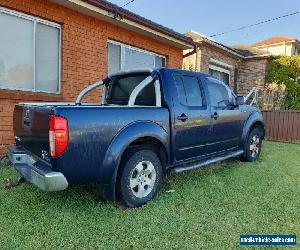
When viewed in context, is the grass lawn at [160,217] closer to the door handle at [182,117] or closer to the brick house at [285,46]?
the door handle at [182,117]

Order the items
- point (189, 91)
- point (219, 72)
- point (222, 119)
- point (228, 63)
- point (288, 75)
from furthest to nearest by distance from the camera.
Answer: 1. point (288, 75)
2. point (228, 63)
3. point (219, 72)
4. point (222, 119)
5. point (189, 91)

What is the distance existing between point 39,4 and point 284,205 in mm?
6035

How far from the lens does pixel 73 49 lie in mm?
7172

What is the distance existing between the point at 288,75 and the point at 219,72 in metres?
4.11

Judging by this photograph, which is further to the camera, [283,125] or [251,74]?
[251,74]

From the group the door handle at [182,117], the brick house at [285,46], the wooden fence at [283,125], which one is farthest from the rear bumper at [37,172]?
the brick house at [285,46]

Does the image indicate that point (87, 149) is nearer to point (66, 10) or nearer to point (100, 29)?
→ point (66, 10)

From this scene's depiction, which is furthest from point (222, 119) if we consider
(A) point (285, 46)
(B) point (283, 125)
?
(A) point (285, 46)

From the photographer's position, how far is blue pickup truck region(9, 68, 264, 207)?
3189 mm

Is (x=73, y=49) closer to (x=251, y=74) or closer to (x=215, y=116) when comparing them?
(x=215, y=116)

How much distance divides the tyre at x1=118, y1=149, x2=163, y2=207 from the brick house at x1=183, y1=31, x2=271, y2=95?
440 inches

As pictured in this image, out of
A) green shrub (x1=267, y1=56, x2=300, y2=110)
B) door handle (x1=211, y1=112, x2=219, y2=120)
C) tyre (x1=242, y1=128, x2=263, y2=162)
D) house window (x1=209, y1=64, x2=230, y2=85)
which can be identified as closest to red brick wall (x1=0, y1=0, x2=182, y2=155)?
door handle (x1=211, y1=112, x2=219, y2=120)

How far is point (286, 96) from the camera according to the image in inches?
620

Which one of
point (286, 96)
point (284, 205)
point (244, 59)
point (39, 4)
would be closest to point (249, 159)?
point (284, 205)
